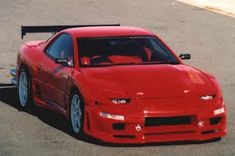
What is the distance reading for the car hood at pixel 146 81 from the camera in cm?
1066

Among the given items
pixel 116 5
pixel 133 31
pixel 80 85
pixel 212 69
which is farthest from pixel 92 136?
pixel 116 5

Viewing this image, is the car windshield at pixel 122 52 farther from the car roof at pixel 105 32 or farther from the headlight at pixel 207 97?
the headlight at pixel 207 97

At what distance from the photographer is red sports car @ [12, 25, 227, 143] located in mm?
10461

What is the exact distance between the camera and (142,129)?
10.4 meters

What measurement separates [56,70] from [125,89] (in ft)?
5.54

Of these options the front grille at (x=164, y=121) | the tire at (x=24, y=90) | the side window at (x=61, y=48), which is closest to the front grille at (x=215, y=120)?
the front grille at (x=164, y=121)

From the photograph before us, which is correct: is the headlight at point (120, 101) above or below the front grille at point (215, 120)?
above

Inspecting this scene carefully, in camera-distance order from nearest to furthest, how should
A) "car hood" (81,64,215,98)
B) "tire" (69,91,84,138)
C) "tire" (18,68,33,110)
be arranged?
"car hood" (81,64,215,98) < "tire" (69,91,84,138) < "tire" (18,68,33,110)

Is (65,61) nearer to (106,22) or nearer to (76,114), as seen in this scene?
(76,114)

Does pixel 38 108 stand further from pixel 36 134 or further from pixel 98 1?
pixel 98 1

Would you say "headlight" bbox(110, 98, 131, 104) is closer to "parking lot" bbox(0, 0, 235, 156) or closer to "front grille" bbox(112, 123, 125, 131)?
"front grille" bbox(112, 123, 125, 131)

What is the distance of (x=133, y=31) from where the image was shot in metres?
12.6

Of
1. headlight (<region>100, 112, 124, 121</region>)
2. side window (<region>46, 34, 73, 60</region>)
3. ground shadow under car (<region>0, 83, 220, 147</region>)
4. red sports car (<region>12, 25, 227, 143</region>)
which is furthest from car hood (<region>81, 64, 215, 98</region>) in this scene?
side window (<region>46, 34, 73, 60</region>)

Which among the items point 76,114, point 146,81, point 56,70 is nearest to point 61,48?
point 56,70
